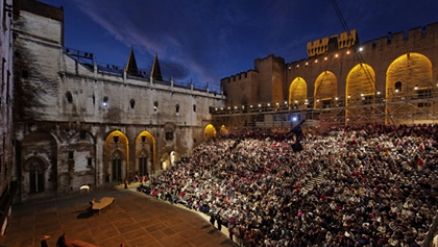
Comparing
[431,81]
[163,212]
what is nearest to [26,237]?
[163,212]

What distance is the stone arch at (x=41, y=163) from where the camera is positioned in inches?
Answer: 690

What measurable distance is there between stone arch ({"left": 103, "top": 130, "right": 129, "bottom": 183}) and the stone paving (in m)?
5.49

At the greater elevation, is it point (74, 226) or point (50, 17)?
point (50, 17)

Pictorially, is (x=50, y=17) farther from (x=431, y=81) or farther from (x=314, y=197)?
(x=431, y=81)

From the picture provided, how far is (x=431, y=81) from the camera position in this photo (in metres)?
18.1

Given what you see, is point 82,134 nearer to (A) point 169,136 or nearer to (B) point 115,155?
(B) point 115,155

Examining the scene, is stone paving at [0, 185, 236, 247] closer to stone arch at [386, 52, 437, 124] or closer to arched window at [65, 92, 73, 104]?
arched window at [65, 92, 73, 104]

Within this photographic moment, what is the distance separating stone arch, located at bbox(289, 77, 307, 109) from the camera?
27.4 metres

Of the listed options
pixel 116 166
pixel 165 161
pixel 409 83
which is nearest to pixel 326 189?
pixel 409 83

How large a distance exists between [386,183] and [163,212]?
1386cm

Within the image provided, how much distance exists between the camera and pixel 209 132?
3262 centimetres

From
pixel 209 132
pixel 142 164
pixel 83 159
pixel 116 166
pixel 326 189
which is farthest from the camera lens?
pixel 209 132

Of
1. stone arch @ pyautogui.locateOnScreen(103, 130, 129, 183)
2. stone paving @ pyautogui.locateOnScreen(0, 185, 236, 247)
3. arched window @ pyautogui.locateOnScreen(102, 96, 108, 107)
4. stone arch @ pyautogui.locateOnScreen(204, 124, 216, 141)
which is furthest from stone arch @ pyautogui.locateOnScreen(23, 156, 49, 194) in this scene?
Answer: stone arch @ pyautogui.locateOnScreen(204, 124, 216, 141)

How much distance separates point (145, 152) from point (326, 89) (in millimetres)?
23369
